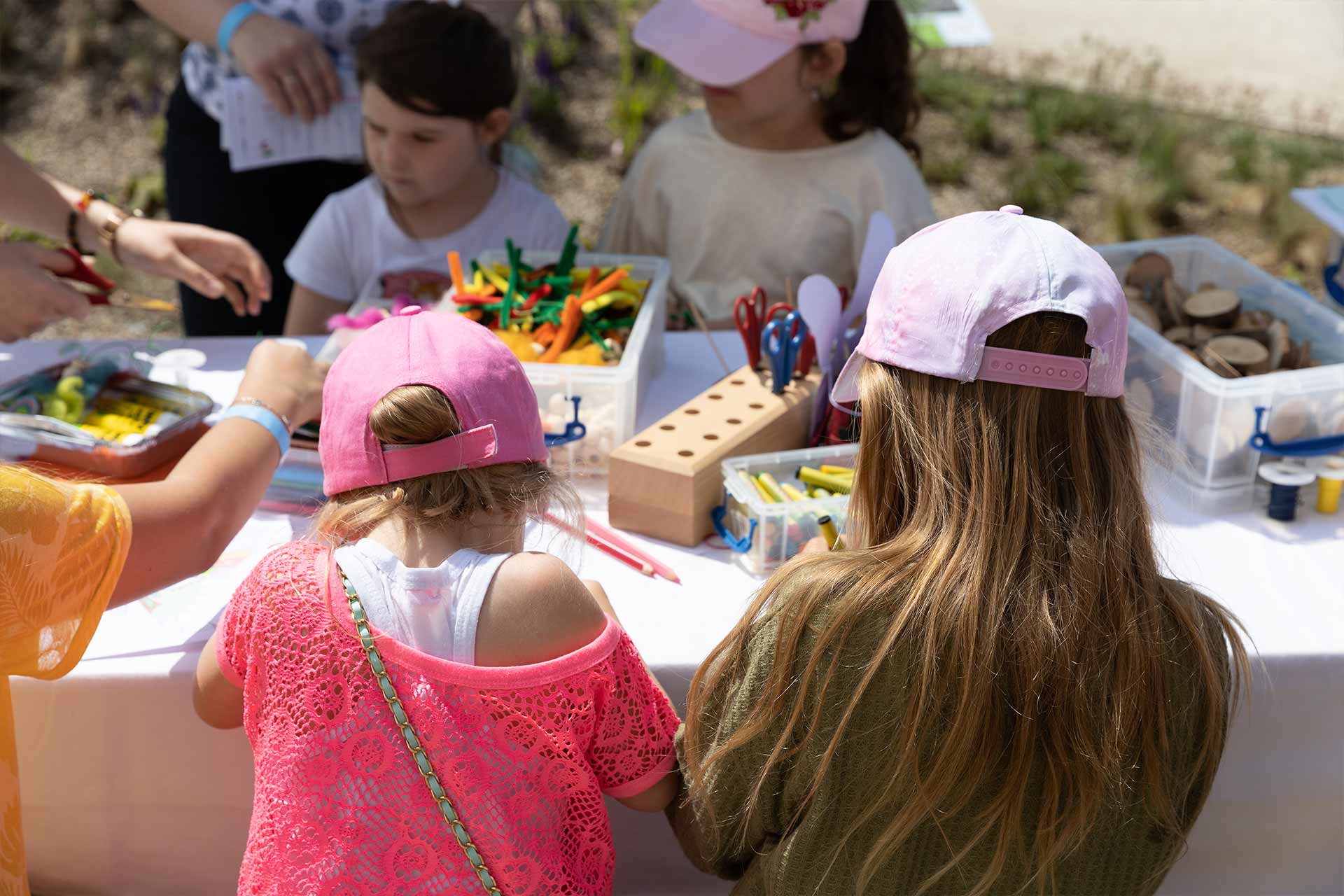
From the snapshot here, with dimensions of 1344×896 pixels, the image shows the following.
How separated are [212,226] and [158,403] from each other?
3.25ft

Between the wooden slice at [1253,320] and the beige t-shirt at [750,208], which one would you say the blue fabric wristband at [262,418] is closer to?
the beige t-shirt at [750,208]

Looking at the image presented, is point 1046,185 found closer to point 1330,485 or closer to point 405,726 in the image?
point 1330,485

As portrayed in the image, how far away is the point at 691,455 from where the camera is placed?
1351 mm

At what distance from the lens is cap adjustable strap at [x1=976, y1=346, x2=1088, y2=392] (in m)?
0.91

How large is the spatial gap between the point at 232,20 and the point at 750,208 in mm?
994

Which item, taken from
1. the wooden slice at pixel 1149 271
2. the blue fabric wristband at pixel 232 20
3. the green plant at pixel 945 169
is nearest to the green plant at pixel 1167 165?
the green plant at pixel 945 169

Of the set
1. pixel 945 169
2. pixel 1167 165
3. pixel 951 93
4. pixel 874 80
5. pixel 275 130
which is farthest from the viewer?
pixel 951 93

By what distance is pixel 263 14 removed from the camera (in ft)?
6.97

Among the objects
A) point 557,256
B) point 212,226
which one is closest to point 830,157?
point 557,256

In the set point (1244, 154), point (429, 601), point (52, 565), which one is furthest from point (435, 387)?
point (1244, 154)

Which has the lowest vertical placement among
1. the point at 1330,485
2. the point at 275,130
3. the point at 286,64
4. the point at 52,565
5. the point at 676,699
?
the point at 676,699

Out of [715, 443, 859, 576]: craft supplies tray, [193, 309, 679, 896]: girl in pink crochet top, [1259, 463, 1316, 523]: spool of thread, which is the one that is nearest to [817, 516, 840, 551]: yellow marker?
[715, 443, 859, 576]: craft supplies tray

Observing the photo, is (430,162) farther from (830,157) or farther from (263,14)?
(830,157)

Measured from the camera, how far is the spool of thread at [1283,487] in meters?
1.37
